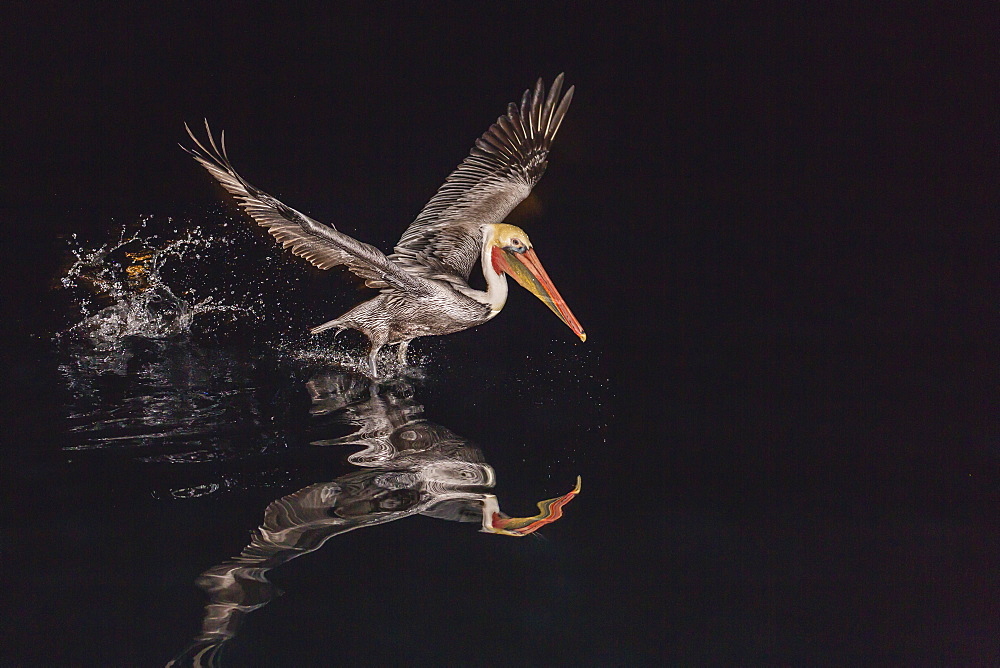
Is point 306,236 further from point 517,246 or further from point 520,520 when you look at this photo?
point 520,520

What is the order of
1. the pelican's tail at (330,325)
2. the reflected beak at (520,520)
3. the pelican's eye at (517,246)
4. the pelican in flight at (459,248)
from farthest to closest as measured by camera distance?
1. the pelican's tail at (330,325)
2. the pelican's eye at (517,246)
3. the pelican in flight at (459,248)
4. the reflected beak at (520,520)

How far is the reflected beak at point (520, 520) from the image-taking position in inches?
94.0

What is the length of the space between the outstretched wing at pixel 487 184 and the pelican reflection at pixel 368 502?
79 centimetres

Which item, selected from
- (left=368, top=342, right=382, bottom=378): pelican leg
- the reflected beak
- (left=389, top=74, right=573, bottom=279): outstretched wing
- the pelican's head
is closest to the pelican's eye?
the pelican's head

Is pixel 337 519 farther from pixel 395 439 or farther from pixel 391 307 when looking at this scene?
pixel 391 307

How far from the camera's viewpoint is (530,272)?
3584 mm

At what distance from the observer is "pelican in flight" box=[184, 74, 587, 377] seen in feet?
10.9

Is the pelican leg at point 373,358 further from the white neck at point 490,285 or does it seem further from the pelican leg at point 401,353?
the white neck at point 490,285

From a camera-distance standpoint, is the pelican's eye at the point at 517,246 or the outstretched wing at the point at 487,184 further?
the outstretched wing at the point at 487,184

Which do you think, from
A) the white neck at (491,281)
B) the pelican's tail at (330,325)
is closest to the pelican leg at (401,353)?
Result: the pelican's tail at (330,325)

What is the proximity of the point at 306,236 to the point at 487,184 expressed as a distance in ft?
3.31

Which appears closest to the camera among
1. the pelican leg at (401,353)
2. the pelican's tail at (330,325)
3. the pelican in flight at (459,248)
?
the pelican in flight at (459,248)

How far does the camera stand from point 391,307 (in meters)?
3.61

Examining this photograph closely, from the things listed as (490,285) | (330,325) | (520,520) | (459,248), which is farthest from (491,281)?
(520,520)
